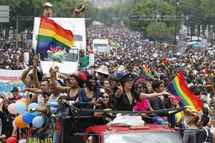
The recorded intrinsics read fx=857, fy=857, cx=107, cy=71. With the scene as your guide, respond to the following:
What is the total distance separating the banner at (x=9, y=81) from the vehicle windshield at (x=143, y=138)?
10.2 metres

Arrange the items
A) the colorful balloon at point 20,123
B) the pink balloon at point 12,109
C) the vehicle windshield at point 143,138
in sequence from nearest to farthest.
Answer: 1. the vehicle windshield at point 143,138
2. the colorful balloon at point 20,123
3. the pink balloon at point 12,109

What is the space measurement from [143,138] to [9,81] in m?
11.5

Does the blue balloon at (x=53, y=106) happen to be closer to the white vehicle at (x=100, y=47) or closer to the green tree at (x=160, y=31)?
the white vehicle at (x=100, y=47)

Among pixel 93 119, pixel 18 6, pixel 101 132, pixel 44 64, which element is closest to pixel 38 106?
pixel 93 119

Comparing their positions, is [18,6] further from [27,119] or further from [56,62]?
[27,119]

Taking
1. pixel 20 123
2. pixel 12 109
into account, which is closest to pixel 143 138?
pixel 20 123

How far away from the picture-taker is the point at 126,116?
917 centimetres

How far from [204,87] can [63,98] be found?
8.57 m

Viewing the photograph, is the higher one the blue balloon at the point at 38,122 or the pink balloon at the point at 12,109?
the pink balloon at the point at 12,109

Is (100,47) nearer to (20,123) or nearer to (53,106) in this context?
(20,123)

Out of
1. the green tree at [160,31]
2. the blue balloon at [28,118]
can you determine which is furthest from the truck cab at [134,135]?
the green tree at [160,31]

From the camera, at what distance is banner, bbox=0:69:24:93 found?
19109 mm

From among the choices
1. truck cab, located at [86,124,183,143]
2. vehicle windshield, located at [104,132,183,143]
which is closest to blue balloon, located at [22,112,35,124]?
truck cab, located at [86,124,183,143]

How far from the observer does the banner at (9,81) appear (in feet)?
62.7
